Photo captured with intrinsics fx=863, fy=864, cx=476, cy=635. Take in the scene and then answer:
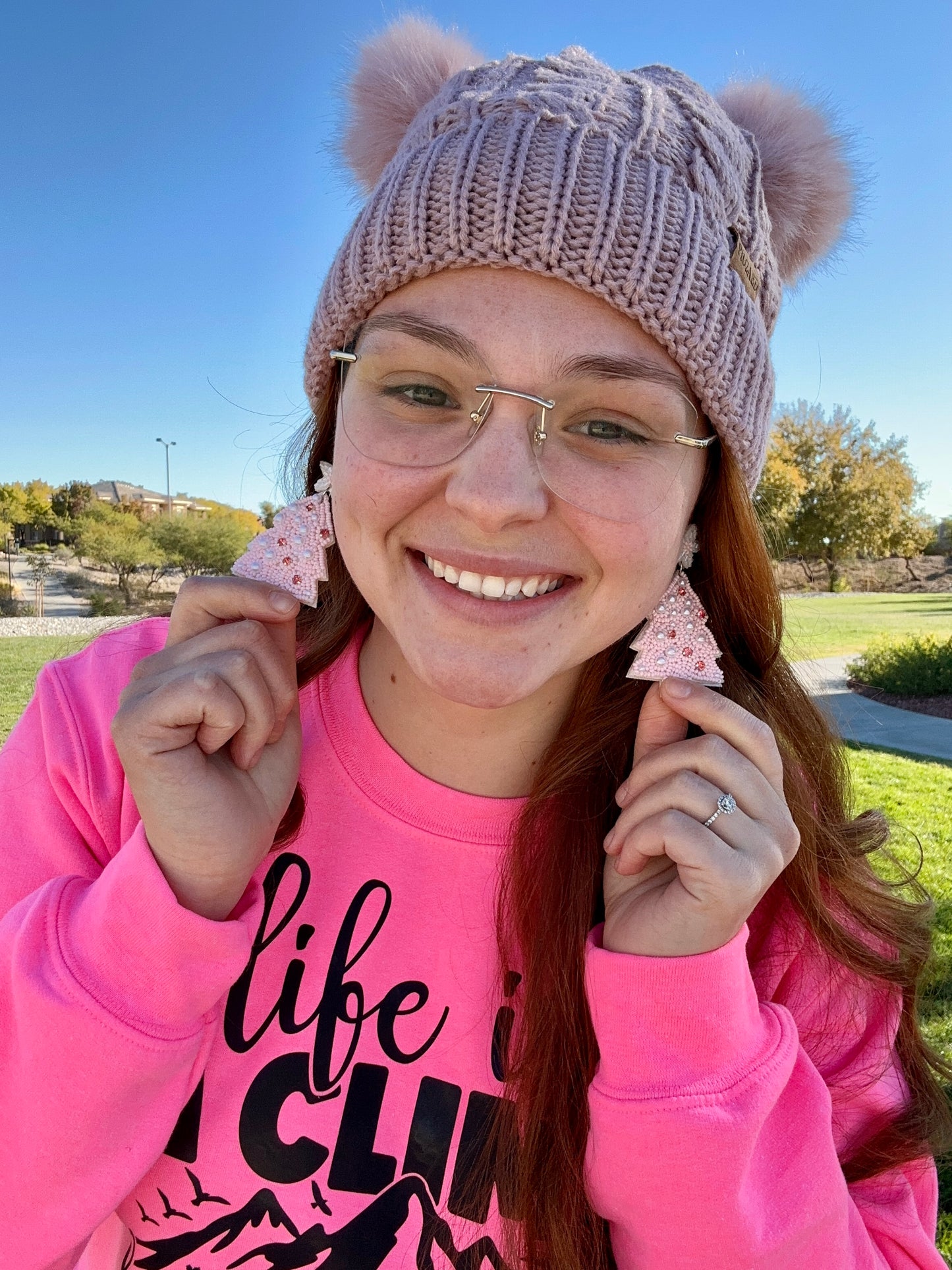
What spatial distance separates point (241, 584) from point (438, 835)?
0.64m

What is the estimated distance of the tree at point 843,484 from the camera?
146 feet

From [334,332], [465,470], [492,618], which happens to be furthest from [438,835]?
[334,332]

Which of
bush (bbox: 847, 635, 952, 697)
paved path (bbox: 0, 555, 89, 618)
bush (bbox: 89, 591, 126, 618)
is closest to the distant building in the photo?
paved path (bbox: 0, 555, 89, 618)

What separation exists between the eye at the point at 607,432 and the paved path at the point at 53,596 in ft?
101

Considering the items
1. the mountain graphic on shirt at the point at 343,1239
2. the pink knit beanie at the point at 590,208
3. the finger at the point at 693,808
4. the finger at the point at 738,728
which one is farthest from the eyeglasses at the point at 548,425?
the mountain graphic on shirt at the point at 343,1239

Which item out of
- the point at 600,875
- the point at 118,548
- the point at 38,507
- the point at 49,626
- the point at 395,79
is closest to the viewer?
the point at 600,875

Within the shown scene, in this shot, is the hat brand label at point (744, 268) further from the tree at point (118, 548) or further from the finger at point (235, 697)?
the tree at point (118, 548)

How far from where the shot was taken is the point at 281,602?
1657 mm

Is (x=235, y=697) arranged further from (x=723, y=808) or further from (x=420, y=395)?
(x=723, y=808)

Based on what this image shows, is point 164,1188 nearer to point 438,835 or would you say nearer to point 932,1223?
point 438,835

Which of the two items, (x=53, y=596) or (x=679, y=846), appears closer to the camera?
(x=679, y=846)

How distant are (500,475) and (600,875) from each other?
866 millimetres

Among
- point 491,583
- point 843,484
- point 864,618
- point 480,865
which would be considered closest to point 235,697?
point 491,583

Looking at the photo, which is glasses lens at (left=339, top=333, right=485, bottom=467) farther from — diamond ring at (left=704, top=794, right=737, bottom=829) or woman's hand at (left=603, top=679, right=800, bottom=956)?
diamond ring at (left=704, top=794, right=737, bottom=829)
